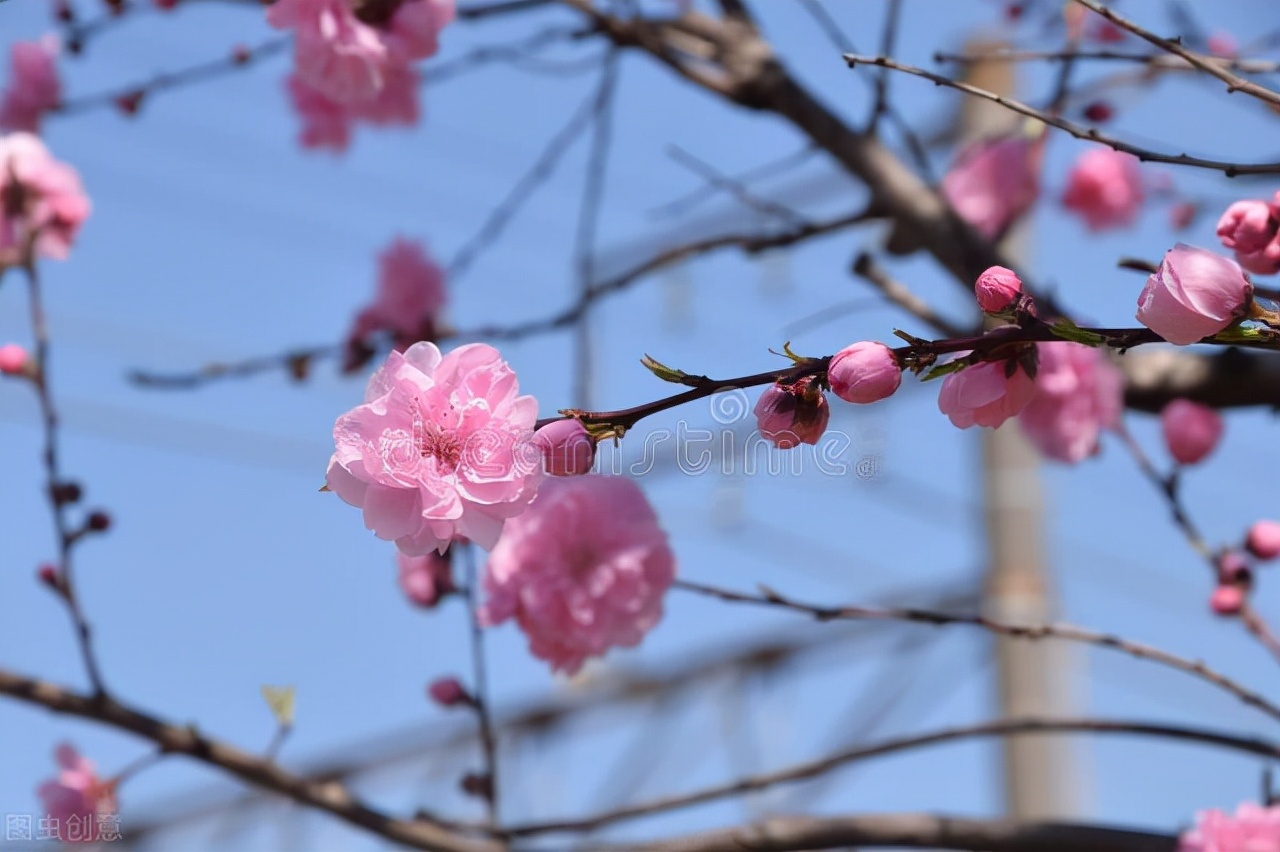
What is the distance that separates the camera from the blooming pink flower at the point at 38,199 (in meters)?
1.35

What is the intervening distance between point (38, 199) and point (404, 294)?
0.54 meters

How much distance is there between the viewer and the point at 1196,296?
0.51 metres

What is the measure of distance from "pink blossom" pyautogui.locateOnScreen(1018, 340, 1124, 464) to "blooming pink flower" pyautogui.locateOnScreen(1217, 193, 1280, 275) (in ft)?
1.55

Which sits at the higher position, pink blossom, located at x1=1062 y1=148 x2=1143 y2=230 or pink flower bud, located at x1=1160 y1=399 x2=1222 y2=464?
pink blossom, located at x1=1062 y1=148 x2=1143 y2=230

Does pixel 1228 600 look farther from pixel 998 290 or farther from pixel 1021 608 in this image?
pixel 1021 608

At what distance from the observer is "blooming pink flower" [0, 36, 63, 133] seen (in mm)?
1703

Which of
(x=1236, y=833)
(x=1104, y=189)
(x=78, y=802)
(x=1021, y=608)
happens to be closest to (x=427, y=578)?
(x=78, y=802)

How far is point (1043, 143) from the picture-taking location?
1.79 metres

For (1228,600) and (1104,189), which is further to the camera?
(1104,189)

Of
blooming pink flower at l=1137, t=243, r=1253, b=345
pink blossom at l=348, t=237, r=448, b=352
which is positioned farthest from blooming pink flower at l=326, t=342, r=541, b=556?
pink blossom at l=348, t=237, r=448, b=352

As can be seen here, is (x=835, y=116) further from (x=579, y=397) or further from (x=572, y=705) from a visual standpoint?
(x=572, y=705)

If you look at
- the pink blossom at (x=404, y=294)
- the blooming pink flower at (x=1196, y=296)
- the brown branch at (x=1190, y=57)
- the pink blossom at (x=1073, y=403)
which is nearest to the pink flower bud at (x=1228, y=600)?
the pink blossom at (x=1073, y=403)

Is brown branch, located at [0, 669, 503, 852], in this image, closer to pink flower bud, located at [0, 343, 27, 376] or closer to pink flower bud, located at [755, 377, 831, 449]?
pink flower bud, located at [0, 343, 27, 376]

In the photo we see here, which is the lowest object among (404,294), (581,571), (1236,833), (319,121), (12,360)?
(1236,833)
